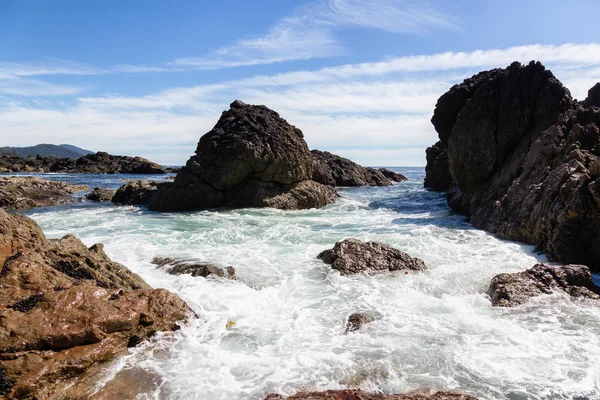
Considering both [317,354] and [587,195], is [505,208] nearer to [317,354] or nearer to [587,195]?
[587,195]

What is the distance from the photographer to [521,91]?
17.8 meters

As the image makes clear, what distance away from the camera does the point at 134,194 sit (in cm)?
2319

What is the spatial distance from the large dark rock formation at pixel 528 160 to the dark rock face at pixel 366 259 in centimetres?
373

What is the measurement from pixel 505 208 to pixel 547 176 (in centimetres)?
187

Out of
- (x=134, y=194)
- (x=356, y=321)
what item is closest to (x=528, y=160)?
(x=356, y=321)

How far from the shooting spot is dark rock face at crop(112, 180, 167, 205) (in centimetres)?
2275

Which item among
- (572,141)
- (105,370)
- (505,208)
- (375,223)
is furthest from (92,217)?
(572,141)

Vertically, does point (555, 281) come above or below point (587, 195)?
below

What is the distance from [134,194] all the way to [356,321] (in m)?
20.4

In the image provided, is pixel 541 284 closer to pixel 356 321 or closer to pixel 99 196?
pixel 356 321

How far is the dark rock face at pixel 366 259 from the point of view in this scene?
9.00m

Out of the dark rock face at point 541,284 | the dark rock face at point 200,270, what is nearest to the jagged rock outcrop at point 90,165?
the dark rock face at point 200,270

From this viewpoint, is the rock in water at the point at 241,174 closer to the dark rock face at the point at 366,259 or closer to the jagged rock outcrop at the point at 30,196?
the jagged rock outcrop at the point at 30,196

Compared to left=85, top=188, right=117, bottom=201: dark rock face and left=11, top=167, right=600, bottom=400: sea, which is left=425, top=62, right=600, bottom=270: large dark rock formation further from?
left=85, top=188, right=117, bottom=201: dark rock face
